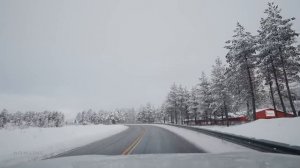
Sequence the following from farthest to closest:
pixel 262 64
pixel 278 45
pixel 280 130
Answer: pixel 262 64
pixel 278 45
pixel 280 130

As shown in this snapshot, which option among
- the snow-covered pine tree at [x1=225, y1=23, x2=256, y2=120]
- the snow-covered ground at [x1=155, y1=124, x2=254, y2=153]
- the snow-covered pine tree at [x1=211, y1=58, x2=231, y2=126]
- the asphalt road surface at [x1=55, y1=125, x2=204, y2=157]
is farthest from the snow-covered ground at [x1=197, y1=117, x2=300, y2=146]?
the snow-covered pine tree at [x1=211, y1=58, x2=231, y2=126]

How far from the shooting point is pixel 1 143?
15.5m

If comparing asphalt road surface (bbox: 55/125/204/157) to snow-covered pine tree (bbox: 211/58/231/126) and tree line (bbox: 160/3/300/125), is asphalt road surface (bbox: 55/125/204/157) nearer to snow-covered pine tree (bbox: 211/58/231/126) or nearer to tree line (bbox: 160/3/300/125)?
tree line (bbox: 160/3/300/125)

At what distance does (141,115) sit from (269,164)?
140m

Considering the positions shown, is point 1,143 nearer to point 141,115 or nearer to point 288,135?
point 288,135

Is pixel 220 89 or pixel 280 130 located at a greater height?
pixel 220 89

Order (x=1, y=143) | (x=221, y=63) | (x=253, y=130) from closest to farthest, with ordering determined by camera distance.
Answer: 1. (x=1, y=143)
2. (x=253, y=130)
3. (x=221, y=63)

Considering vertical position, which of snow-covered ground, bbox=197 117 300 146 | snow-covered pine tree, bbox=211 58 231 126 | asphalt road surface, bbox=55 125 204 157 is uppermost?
snow-covered pine tree, bbox=211 58 231 126

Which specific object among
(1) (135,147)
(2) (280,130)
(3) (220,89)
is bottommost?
(1) (135,147)

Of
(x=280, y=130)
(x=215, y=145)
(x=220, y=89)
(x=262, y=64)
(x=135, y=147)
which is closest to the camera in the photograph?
(x=135, y=147)

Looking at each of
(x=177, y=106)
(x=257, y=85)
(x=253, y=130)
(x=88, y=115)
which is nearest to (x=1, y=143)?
(x=253, y=130)

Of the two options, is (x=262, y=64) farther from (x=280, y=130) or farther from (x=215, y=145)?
(x=215, y=145)

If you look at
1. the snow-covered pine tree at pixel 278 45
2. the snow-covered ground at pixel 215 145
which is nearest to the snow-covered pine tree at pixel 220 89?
the snow-covered pine tree at pixel 278 45

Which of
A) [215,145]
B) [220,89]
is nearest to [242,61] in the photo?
[220,89]
